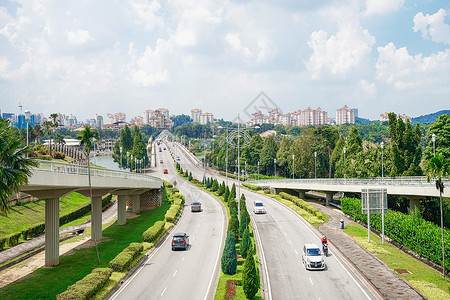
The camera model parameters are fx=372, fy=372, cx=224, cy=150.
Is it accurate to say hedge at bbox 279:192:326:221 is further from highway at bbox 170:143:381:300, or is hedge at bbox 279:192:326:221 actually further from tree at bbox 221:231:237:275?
tree at bbox 221:231:237:275

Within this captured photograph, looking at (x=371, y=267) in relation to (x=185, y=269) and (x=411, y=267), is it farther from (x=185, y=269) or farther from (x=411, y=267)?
(x=185, y=269)

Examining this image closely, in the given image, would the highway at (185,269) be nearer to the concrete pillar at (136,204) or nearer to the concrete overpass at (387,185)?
the concrete pillar at (136,204)

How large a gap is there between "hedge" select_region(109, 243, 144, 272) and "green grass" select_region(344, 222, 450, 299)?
21.5 m

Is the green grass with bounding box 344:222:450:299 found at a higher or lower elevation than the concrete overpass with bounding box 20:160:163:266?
lower

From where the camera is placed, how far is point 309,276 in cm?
2922

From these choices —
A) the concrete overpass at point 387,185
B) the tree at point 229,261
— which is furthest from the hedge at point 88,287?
the concrete overpass at point 387,185

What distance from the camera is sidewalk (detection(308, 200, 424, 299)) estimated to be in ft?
82.1

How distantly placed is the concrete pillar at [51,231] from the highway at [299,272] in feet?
59.5

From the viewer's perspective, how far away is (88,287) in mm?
23234

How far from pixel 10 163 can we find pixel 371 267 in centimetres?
2753

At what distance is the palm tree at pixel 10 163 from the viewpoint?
63.3 ft

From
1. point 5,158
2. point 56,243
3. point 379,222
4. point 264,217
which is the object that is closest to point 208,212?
point 264,217

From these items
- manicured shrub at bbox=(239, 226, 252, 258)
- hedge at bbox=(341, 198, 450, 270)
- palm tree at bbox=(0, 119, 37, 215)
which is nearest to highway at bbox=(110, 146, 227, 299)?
manicured shrub at bbox=(239, 226, 252, 258)

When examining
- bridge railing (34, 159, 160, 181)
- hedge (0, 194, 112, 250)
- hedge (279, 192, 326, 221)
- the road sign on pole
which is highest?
bridge railing (34, 159, 160, 181)
